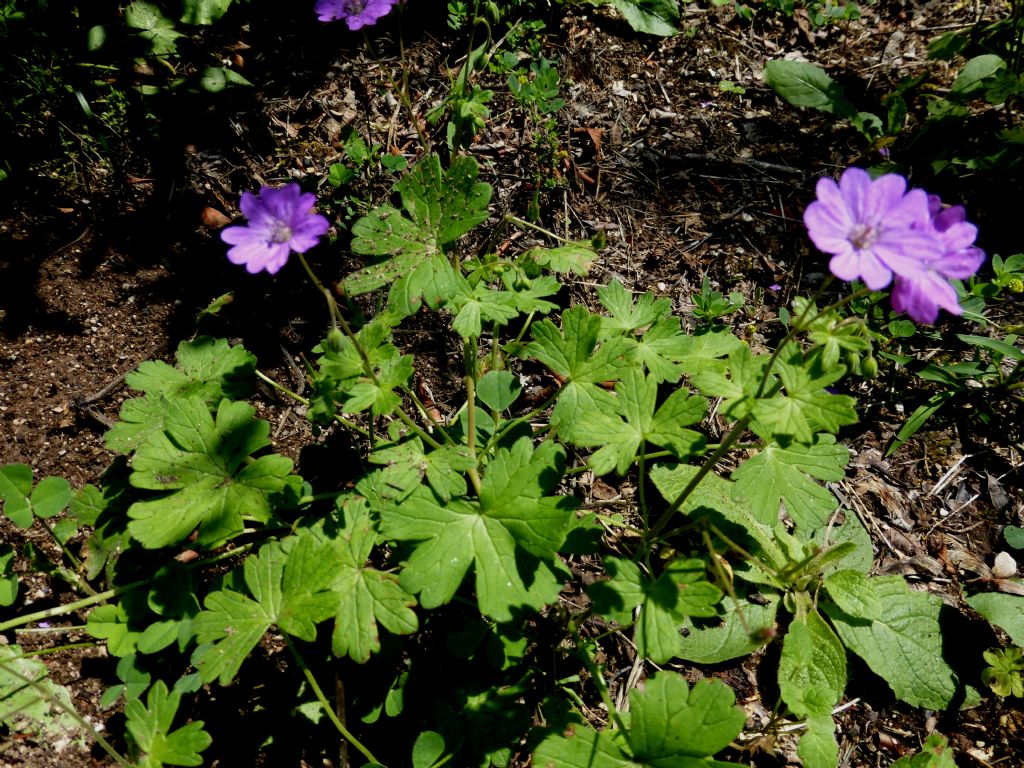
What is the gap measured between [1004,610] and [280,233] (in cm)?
309

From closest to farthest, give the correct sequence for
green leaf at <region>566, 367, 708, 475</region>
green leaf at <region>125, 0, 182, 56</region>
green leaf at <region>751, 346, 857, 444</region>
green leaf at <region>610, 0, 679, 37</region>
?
1. green leaf at <region>751, 346, 857, 444</region>
2. green leaf at <region>566, 367, 708, 475</region>
3. green leaf at <region>125, 0, 182, 56</region>
4. green leaf at <region>610, 0, 679, 37</region>

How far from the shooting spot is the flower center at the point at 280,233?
2012 millimetres

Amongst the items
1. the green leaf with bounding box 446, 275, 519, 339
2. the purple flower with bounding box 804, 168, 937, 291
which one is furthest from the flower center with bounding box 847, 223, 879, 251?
the green leaf with bounding box 446, 275, 519, 339

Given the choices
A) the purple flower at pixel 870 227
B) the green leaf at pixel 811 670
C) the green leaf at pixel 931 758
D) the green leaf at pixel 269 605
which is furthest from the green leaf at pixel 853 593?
the green leaf at pixel 269 605

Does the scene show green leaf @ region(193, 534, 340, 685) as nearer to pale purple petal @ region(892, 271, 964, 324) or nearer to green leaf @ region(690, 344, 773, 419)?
green leaf @ region(690, 344, 773, 419)

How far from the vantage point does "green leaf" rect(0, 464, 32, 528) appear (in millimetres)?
2404

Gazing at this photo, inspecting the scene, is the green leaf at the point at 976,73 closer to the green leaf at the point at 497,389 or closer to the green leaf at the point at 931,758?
the green leaf at the point at 497,389

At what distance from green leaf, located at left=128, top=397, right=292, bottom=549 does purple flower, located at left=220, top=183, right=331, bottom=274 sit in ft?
2.14

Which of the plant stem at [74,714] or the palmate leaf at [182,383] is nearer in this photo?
the plant stem at [74,714]

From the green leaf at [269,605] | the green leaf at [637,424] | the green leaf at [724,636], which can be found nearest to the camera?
the green leaf at [269,605]

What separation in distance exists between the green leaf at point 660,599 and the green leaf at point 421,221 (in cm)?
125

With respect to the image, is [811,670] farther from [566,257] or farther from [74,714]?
[74,714]

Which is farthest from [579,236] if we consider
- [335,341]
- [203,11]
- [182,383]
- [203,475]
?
[203,11]

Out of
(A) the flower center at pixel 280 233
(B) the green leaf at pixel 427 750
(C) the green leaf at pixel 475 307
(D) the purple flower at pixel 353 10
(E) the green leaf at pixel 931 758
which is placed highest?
(D) the purple flower at pixel 353 10
